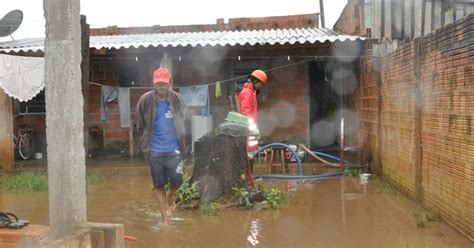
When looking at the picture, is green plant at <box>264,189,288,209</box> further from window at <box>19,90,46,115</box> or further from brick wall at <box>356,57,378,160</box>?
window at <box>19,90,46,115</box>

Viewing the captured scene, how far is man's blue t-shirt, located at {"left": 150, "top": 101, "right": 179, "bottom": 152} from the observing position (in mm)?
5500

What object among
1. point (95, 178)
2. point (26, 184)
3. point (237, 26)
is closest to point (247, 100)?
point (95, 178)

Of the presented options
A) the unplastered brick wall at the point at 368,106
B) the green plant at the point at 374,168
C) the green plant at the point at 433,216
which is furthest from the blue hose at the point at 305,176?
the green plant at the point at 433,216

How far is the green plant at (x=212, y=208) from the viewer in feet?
21.5

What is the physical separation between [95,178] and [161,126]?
4562mm

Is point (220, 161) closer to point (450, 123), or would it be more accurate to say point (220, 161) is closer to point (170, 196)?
point (170, 196)

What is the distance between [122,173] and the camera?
10.4m

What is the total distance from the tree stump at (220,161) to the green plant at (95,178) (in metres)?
3.08

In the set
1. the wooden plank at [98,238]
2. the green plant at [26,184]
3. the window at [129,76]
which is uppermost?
the window at [129,76]

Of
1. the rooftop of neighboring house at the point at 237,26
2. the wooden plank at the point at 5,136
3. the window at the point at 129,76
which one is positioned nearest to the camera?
the wooden plank at the point at 5,136

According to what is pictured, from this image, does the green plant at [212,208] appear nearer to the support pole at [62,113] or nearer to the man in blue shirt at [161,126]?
the man in blue shirt at [161,126]

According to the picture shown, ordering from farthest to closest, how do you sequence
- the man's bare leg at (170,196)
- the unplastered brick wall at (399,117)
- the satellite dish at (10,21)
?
the satellite dish at (10,21) → the unplastered brick wall at (399,117) → the man's bare leg at (170,196)

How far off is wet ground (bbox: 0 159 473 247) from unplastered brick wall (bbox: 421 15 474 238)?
33 centimetres

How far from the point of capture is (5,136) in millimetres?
11242
